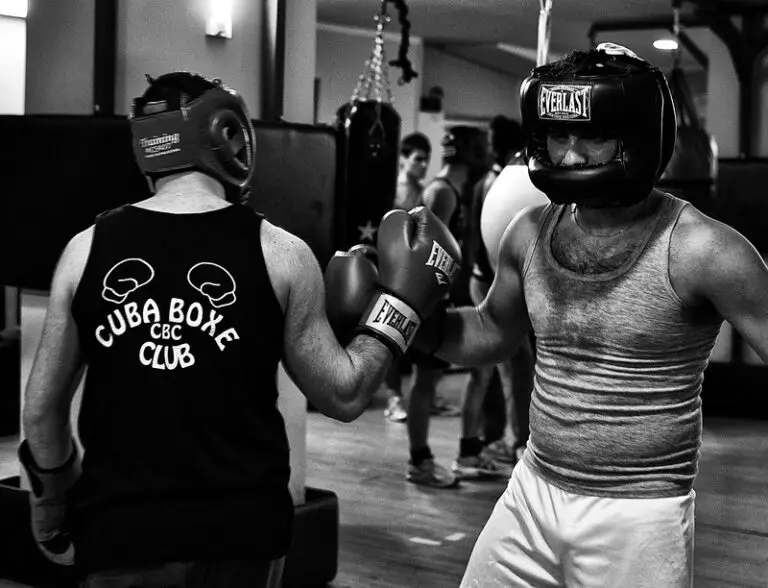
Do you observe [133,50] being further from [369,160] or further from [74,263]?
[369,160]

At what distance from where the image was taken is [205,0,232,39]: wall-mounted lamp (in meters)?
3.13

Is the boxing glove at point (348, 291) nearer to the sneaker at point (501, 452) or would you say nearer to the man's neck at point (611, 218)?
the man's neck at point (611, 218)

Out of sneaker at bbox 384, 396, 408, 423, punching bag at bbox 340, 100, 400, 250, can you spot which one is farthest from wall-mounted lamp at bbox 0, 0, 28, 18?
sneaker at bbox 384, 396, 408, 423

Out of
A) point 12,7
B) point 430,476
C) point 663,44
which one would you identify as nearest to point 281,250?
point 430,476

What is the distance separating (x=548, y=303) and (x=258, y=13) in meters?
1.77

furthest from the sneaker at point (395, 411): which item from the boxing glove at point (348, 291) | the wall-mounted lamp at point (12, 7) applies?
the boxing glove at point (348, 291)

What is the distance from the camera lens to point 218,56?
3.17 m

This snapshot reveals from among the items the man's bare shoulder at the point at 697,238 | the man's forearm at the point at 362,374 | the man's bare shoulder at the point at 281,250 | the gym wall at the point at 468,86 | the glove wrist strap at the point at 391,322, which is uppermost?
the gym wall at the point at 468,86

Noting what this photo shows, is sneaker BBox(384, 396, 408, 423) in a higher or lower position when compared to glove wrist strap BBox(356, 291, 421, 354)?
lower

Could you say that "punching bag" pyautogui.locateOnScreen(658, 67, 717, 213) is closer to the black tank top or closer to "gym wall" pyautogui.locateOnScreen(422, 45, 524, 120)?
the black tank top

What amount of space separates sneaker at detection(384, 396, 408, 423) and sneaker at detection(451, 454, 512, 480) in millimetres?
1261

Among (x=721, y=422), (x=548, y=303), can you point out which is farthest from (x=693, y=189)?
(x=548, y=303)

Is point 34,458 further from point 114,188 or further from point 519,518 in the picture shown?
point 114,188

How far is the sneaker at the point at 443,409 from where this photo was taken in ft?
20.3
